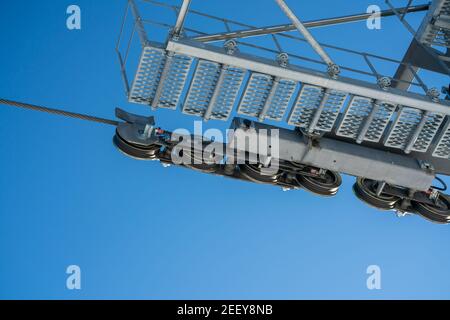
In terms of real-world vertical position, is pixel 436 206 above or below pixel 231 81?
below

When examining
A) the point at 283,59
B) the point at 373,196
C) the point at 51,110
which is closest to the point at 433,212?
the point at 373,196

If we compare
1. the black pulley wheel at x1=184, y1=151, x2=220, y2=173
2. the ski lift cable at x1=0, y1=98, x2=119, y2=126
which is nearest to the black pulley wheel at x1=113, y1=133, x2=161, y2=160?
the ski lift cable at x1=0, y1=98, x2=119, y2=126

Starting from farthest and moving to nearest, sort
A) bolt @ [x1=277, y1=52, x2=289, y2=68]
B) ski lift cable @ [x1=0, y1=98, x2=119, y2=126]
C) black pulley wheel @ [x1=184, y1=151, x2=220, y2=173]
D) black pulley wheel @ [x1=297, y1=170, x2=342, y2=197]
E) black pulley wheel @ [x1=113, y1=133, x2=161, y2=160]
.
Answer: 1. black pulley wheel @ [x1=297, y1=170, x2=342, y2=197]
2. black pulley wheel @ [x1=184, y1=151, x2=220, y2=173]
3. black pulley wheel @ [x1=113, y1=133, x2=161, y2=160]
4. bolt @ [x1=277, y1=52, x2=289, y2=68]
5. ski lift cable @ [x1=0, y1=98, x2=119, y2=126]

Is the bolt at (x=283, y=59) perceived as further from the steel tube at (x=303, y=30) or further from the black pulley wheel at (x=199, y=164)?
the black pulley wheel at (x=199, y=164)

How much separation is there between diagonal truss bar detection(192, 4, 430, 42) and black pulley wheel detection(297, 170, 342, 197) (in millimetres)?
2714

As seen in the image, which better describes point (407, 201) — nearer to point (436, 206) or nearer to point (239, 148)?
point (436, 206)

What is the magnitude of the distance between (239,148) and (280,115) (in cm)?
110

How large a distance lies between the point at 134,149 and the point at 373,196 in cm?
455

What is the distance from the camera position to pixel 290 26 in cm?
1727

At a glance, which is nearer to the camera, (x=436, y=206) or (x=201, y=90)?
(x=201, y=90)

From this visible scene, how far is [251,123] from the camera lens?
54.0 ft

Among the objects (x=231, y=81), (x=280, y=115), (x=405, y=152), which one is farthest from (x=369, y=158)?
(x=231, y=81)

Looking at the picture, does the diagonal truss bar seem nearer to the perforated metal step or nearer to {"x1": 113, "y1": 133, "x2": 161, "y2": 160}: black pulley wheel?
the perforated metal step

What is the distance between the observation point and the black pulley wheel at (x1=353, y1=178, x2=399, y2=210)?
1745cm
